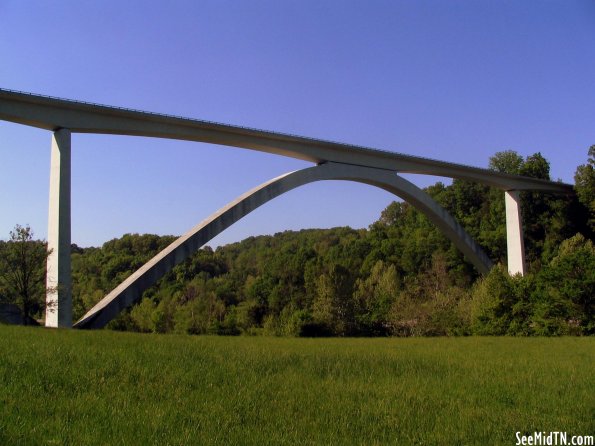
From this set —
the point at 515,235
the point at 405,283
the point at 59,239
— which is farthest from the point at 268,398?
the point at 405,283

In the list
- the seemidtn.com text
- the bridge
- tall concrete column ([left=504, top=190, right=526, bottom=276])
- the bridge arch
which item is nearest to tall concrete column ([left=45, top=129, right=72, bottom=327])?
the bridge

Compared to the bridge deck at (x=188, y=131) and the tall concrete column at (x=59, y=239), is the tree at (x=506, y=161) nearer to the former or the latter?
the bridge deck at (x=188, y=131)

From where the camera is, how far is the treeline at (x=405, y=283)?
22381mm

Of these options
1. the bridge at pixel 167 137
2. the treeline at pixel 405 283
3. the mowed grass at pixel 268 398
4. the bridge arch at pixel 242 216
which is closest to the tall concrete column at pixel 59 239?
the bridge at pixel 167 137

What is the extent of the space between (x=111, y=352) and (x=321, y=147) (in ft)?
59.2

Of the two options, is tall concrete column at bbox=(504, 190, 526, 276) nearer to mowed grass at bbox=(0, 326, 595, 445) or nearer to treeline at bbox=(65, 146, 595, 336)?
treeline at bbox=(65, 146, 595, 336)

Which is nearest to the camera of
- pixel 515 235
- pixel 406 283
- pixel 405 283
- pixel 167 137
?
pixel 167 137

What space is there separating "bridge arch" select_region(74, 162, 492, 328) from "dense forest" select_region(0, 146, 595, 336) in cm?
429

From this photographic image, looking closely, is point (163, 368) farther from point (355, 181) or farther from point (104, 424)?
point (355, 181)

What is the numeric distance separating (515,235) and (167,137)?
23.3 meters

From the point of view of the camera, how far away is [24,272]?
17906 mm

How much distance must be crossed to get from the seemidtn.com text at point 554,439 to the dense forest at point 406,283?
17227 mm

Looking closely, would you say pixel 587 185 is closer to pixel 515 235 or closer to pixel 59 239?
pixel 515 235

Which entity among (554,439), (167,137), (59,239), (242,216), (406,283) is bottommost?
(554,439)
